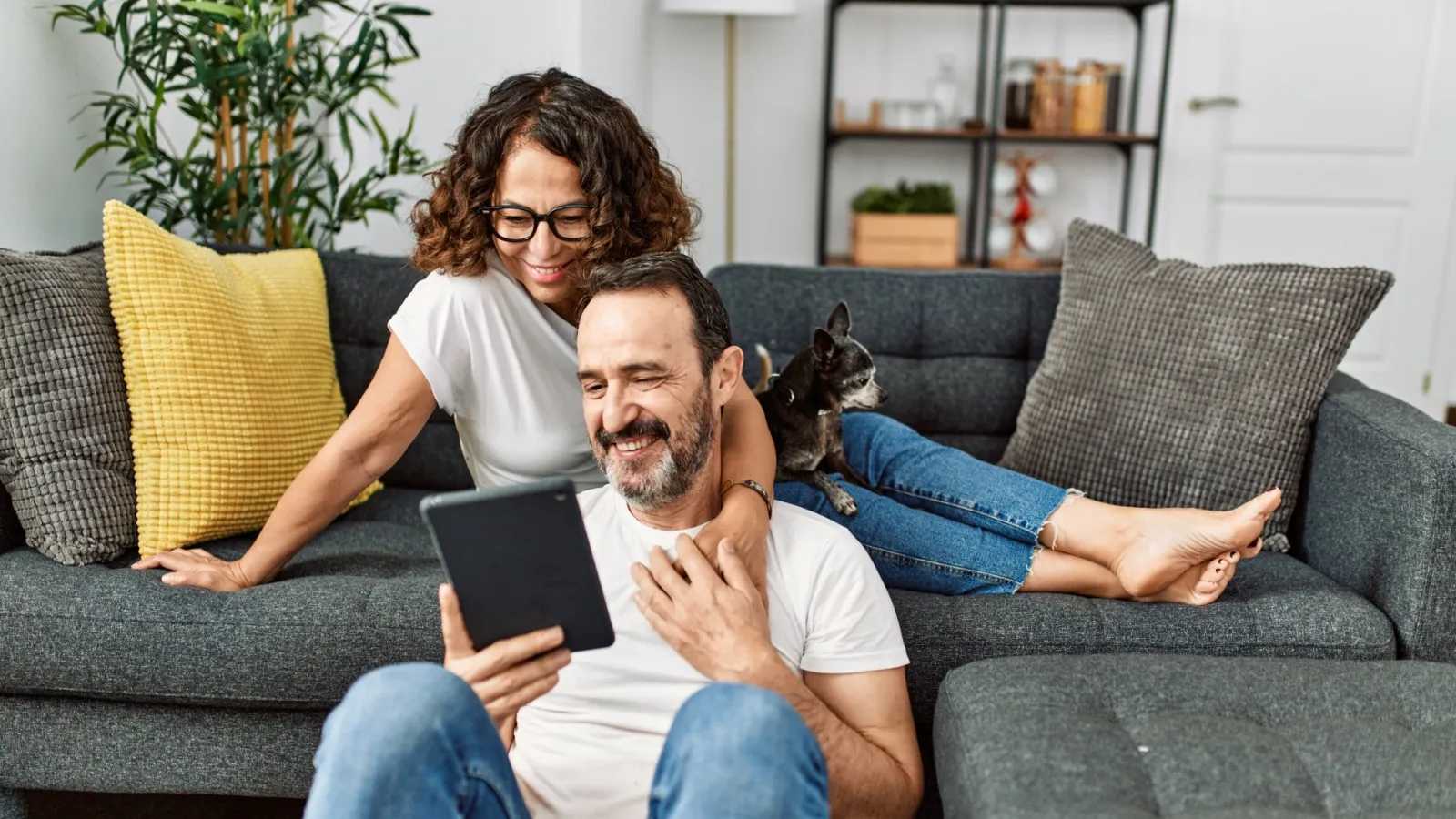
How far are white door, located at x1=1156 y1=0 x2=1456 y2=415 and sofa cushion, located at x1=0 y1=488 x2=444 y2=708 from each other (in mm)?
3694

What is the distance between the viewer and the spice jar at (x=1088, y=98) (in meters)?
4.16

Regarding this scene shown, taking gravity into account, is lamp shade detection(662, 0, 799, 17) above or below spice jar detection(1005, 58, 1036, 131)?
above

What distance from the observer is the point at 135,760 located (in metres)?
1.61

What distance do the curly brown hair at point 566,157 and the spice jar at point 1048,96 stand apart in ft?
9.43

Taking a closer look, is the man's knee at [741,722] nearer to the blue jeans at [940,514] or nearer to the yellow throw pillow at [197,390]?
the blue jeans at [940,514]

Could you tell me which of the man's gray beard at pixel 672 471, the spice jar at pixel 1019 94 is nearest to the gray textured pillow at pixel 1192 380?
the man's gray beard at pixel 672 471

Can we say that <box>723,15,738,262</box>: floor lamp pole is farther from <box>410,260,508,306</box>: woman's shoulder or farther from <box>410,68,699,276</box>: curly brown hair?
<box>410,260,508,306</box>: woman's shoulder

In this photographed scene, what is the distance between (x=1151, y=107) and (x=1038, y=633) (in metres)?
3.36

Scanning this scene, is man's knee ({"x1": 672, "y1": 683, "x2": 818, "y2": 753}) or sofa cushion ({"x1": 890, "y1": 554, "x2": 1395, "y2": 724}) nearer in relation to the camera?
man's knee ({"x1": 672, "y1": 683, "x2": 818, "y2": 753})

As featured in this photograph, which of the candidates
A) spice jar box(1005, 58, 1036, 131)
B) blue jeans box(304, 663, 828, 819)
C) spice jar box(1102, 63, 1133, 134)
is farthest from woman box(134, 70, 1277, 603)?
spice jar box(1102, 63, 1133, 134)

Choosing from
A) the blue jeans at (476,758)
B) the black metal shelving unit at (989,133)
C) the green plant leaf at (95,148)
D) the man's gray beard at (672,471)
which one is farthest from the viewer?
the black metal shelving unit at (989,133)

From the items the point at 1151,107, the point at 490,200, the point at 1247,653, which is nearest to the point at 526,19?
the point at 490,200

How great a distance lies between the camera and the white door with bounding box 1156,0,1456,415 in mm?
4203

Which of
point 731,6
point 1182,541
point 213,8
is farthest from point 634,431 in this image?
point 731,6
